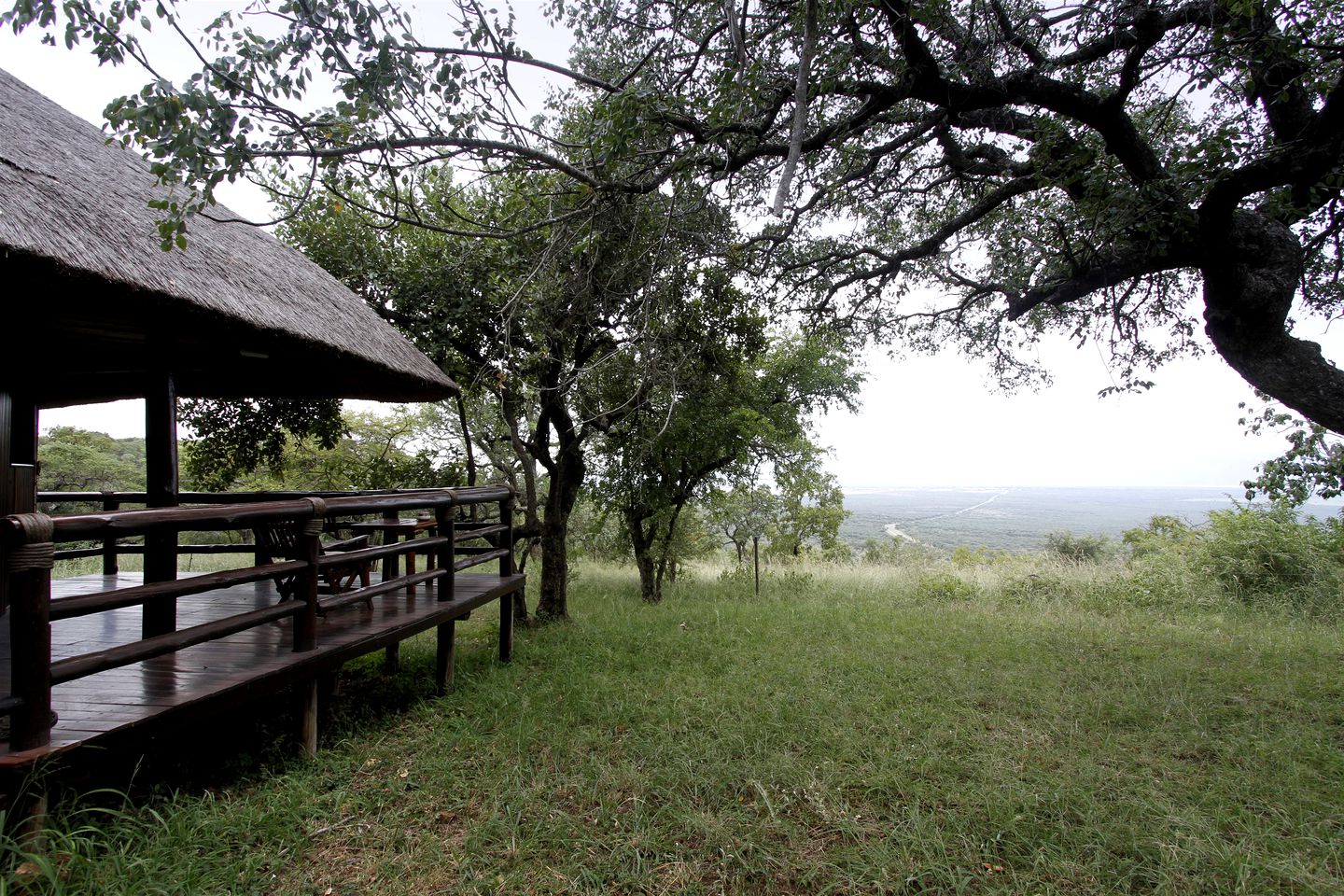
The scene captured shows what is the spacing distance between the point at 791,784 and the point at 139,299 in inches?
167

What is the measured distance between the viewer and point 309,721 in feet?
11.4

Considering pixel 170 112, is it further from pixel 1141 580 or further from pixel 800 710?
pixel 1141 580

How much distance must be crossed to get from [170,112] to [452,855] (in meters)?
3.27

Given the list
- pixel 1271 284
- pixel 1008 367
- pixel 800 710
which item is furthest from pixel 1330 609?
pixel 800 710

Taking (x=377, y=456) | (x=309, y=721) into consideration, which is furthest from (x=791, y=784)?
(x=377, y=456)

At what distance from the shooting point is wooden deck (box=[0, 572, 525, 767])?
2480 millimetres

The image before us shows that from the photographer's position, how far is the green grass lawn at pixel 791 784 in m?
2.47

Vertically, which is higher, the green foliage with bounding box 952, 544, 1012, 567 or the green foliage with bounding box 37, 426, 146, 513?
the green foliage with bounding box 37, 426, 146, 513

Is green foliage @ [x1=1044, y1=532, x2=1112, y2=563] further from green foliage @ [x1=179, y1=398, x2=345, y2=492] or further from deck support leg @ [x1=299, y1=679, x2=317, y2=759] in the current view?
deck support leg @ [x1=299, y1=679, x2=317, y2=759]

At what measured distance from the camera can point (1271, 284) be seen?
14.4 feet

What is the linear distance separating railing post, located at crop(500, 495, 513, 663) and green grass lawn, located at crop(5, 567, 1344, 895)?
1.21 ft

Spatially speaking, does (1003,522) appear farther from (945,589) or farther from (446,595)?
(446,595)

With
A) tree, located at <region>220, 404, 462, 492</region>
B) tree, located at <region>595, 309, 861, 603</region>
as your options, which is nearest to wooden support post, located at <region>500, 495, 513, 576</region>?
tree, located at <region>595, 309, 861, 603</region>

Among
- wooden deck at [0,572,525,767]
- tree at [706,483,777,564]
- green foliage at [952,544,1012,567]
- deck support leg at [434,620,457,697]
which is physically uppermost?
tree at [706,483,777,564]
